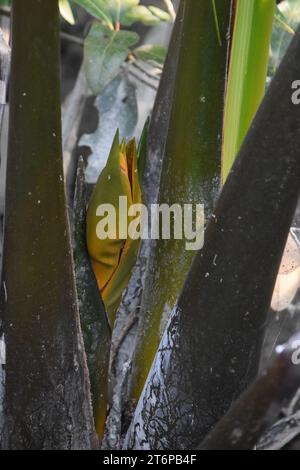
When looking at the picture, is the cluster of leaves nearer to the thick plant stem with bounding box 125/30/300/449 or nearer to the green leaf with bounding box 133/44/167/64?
the green leaf with bounding box 133/44/167/64

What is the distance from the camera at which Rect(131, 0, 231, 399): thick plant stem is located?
63cm

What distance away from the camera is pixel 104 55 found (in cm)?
97

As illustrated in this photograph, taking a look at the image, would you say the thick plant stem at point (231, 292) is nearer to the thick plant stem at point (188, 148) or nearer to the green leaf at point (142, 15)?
the thick plant stem at point (188, 148)

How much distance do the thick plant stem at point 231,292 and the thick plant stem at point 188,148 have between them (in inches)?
3.6

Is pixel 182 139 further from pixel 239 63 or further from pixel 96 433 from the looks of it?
pixel 96 433

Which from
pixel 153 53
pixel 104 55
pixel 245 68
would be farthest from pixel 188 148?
pixel 153 53

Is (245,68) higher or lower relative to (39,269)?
higher

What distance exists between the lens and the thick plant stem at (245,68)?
622 mm

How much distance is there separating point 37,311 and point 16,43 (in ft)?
0.65

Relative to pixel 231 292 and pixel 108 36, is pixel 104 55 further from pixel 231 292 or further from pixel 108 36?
pixel 231 292

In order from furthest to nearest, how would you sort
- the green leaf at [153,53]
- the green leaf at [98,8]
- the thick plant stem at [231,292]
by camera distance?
the green leaf at [153,53] → the green leaf at [98,8] → the thick plant stem at [231,292]

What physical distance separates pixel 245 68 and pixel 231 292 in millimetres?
213

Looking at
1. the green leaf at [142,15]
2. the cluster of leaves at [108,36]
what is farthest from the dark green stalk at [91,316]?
the green leaf at [142,15]

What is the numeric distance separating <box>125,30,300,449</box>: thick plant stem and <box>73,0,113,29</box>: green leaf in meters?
0.51
